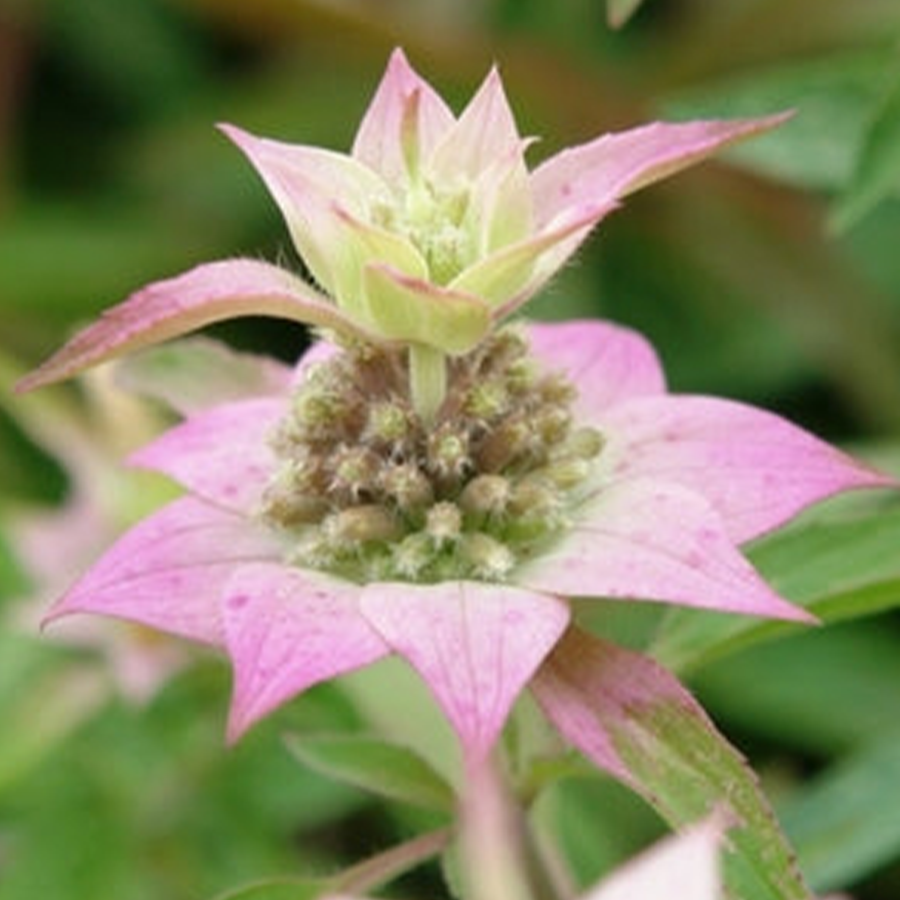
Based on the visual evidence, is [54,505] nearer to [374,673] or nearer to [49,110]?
[49,110]

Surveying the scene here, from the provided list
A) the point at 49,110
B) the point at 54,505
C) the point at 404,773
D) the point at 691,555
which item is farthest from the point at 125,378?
the point at 49,110

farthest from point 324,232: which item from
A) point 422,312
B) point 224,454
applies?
point 224,454

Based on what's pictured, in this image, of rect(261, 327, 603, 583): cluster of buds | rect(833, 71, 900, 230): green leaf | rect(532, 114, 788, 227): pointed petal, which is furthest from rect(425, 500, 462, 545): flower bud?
rect(833, 71, 900, 230): green leaf

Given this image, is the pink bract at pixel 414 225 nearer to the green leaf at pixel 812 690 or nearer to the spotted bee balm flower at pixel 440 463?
the spotted bee balm flower at pixel 440 463

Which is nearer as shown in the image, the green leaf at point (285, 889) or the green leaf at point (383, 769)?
the green leaf at point (285, 889)

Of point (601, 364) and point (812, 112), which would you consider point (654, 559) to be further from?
point (812, 112)

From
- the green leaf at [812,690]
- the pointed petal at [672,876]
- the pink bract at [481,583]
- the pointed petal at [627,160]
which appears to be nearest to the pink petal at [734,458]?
the pink bract at [481,583]
